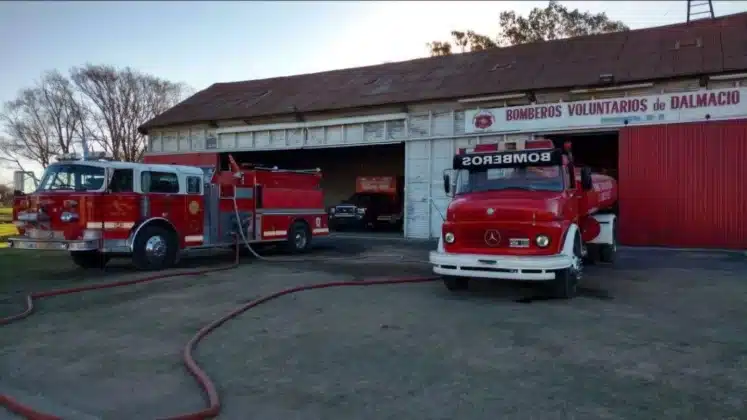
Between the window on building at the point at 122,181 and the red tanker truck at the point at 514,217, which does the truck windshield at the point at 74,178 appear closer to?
the window on building at the point at 122,181

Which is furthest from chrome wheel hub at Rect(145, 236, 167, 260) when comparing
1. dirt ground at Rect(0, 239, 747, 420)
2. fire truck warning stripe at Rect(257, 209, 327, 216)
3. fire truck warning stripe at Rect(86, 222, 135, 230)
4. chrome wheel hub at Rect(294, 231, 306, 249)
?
chrome wheel hub at Rect(294, 231, 306, 249)

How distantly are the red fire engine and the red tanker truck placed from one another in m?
6.35

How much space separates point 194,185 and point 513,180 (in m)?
7.63

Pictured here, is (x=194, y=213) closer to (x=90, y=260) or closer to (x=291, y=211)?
(x=90, y=260)

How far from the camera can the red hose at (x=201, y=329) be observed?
417 centimetres

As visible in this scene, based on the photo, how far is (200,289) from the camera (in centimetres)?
999

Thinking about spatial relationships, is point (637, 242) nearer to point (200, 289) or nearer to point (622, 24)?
point (200, 289)

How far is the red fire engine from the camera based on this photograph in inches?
440

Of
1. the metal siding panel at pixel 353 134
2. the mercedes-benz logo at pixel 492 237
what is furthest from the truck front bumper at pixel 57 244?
the metal siding panel at pixel 353 134

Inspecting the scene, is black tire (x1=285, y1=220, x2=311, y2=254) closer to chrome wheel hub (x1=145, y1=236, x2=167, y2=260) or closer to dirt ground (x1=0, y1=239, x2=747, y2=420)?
chrome wheel hub (x1=145, y1=236, x2=167, y2=260)

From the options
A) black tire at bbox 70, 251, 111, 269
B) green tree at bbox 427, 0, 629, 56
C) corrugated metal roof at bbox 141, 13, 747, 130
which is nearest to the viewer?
black tire at bbox 70, 251, 111, 269

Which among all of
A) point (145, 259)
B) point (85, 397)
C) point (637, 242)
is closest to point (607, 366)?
point (85, 397)

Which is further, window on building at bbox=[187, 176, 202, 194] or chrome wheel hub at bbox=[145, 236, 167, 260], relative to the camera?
window on building at bbox=[187, 176, 202, 194]

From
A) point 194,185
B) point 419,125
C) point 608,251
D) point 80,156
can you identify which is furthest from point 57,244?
point 419,125
